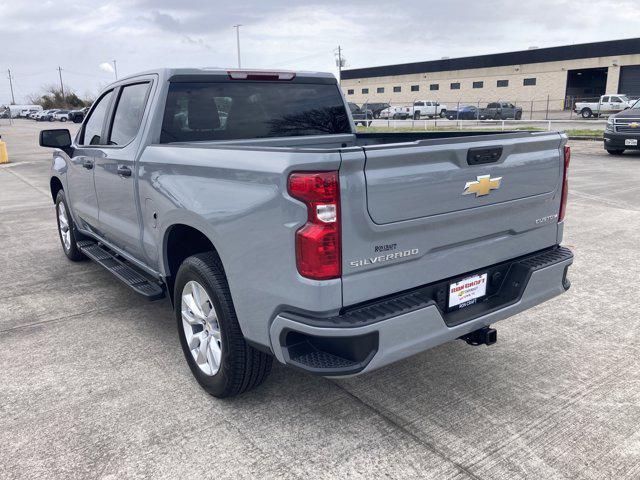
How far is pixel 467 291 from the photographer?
120 inches

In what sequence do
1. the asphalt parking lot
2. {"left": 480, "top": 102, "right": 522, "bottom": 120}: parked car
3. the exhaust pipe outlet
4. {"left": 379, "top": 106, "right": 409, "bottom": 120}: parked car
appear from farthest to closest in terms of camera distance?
{"left": 379, "top": 106, "right": 409, "bottom": 120}: parked car < {"left": 480, "top": 102, "right": 522, "bottom": 120}: parked car < the exhaust pipe outlet < the asphalt parking lot

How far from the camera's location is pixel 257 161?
2672 millimetres

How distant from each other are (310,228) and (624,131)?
15.0 meters

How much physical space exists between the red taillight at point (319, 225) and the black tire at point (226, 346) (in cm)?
71

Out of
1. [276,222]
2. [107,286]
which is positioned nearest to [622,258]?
[276,222]

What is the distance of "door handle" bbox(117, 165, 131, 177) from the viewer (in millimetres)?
3949

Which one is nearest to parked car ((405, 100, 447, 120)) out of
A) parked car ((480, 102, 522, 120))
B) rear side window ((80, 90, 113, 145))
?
parked car ((480, 102, 522, 120))

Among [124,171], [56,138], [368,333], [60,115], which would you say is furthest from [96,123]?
[60,115]

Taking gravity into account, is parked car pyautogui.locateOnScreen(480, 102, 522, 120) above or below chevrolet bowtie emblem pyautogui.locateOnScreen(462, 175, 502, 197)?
below

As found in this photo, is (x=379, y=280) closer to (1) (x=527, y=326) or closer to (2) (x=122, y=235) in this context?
(1) (x=527, y=326)

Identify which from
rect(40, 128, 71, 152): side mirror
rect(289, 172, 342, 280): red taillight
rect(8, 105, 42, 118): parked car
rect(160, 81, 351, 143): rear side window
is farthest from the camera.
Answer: rect(8, 105, 42, 118): parked car

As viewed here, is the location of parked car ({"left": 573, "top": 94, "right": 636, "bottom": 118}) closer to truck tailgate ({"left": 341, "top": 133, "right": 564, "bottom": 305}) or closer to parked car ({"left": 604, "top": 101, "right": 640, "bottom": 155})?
parked car ({"left": 604, "top": 101, "right": 640, "bottom": 155})

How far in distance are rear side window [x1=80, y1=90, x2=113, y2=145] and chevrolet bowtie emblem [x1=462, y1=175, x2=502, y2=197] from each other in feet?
10.5

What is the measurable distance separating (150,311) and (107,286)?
0.92 meters
